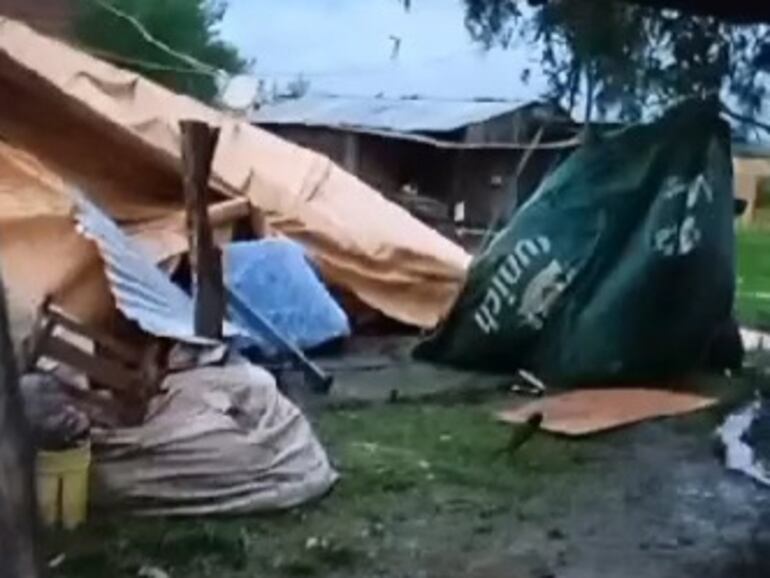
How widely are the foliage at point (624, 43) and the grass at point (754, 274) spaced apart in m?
6.75

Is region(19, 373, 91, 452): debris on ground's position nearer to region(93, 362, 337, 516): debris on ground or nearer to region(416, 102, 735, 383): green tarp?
region(93, 362, 337, 516): debris on ground

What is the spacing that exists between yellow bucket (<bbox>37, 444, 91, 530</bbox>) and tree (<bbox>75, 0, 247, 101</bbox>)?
910 cm

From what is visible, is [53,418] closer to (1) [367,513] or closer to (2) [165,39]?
(1) [367,513]

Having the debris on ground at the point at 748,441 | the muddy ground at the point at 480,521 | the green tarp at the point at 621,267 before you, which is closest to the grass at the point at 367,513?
the muddy ground at the point at 480,521

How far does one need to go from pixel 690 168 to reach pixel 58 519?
4.79 meters

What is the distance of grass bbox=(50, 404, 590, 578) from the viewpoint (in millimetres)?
5344

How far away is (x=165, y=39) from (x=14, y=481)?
21264 mm

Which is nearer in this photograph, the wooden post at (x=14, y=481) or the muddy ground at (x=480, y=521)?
the wooden post at (x=14, y=481)

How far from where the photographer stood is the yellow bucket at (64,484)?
5.44m

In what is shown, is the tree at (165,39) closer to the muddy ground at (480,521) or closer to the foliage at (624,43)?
the muddy ground at (480,521)

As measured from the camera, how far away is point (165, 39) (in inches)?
908

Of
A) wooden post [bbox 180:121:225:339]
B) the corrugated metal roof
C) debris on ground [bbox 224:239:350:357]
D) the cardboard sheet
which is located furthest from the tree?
the cardboard sheet

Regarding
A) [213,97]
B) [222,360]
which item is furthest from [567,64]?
[213,97]

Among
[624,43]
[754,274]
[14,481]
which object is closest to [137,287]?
[624,43]
